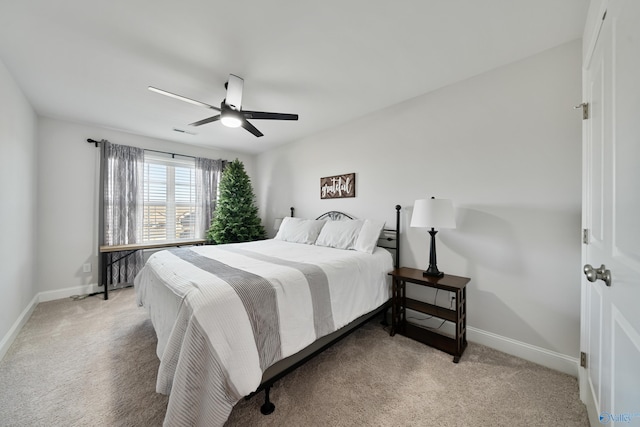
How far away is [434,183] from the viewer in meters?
2.59

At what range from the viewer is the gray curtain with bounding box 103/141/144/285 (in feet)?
12.3

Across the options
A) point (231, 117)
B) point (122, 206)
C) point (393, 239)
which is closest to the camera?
point (231, 117)

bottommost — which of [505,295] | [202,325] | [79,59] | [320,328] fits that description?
[320,328]

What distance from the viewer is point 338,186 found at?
3582mm

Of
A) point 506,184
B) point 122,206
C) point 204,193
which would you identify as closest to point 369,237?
→ point 506,184

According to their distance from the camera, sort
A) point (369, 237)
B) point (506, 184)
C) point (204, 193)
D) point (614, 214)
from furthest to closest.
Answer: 1. point (204, 193)
2. point (369, 237)
3. point (506, 184)
4. point (614, 214)

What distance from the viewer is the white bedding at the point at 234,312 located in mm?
1186

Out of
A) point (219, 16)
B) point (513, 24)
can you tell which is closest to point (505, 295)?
point (513, 24)

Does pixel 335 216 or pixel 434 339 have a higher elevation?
pixel 335 216

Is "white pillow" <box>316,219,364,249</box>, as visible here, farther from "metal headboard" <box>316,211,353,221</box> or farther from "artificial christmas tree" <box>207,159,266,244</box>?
"artificial christmas tree" <box>207,159,266,244</box>

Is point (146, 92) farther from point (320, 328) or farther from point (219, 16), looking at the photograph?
point (320, 328)

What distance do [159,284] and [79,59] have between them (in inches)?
82.7

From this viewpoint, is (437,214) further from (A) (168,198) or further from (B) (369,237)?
(A) (168,198)

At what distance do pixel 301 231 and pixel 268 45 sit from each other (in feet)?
7.35
